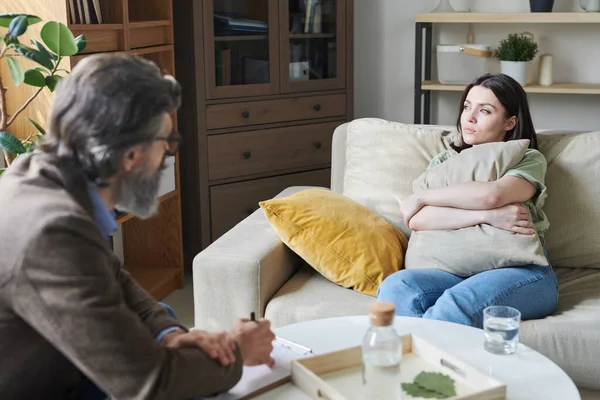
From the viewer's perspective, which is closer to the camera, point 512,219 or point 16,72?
point 16,72

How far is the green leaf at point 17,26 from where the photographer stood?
1.92m

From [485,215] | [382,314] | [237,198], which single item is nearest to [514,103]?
[485,215]

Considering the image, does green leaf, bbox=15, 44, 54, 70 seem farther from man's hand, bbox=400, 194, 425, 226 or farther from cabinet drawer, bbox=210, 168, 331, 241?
cabinet drawer, bbox=210, 168, 331, 241

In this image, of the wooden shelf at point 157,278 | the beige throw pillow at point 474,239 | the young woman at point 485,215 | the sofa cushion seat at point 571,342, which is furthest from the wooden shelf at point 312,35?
the sofa cushion seat at point 571,342

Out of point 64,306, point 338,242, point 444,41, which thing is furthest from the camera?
point 444,41

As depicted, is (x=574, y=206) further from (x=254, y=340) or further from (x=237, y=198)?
(x=237, y=198)

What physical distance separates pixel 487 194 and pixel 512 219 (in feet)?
0.29

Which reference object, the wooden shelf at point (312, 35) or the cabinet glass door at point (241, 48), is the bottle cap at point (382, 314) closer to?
the cabinet glass door at point (241, 48)

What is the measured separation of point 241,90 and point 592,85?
4.89 feet

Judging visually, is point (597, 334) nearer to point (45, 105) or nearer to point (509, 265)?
point (509, 265)

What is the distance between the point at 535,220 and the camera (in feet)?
6.99

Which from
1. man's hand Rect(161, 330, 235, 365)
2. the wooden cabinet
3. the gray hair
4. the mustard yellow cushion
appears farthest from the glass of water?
the wooden cabinet

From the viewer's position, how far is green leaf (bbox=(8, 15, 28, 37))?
6.29ft

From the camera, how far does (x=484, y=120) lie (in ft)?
7.32
